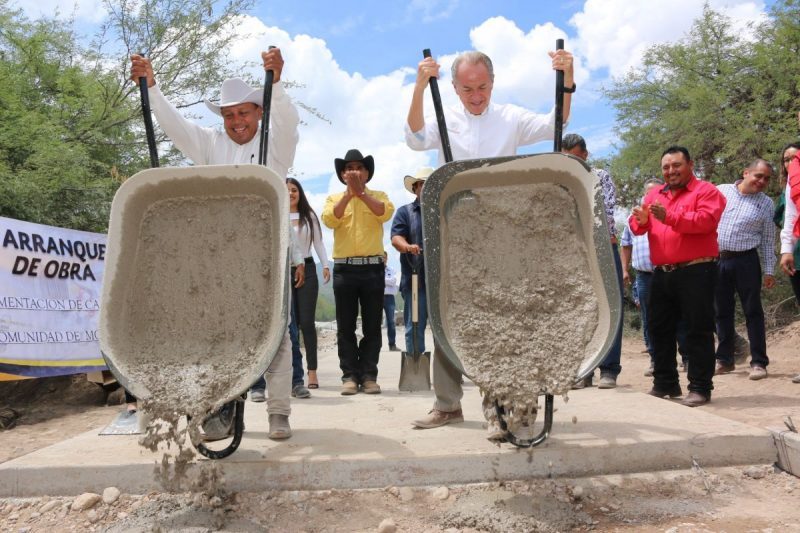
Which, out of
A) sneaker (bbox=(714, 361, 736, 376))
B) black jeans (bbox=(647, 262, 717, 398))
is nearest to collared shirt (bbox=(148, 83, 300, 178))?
black jeans (bbox=(647, 262, 717, 398))

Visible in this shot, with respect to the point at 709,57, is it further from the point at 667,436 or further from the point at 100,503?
the point at 100,503

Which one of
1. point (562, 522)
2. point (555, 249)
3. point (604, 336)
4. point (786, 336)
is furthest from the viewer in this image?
point (786, 336)

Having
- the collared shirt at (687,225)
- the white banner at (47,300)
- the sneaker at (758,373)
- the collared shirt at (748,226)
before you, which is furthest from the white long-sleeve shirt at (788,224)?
the white banner at (47,300)

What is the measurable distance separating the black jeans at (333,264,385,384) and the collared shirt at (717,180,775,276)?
2.86 m

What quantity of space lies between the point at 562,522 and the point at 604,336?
2.46 feet

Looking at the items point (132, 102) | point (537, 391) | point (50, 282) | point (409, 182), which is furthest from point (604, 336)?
point (132, 102)

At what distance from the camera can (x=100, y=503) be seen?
2.59 m

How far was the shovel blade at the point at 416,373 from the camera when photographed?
5.02 meters

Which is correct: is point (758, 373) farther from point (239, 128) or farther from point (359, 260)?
point (239, 128)

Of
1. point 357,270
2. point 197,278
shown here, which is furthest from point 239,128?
point 357,270

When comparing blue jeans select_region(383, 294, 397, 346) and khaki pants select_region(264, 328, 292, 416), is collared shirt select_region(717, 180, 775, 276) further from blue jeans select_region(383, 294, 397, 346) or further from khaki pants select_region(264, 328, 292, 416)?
blue jeans select_region(383, 294, 397, 346)

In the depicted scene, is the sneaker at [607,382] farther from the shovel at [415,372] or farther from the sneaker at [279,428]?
the sneaker at [279,428]

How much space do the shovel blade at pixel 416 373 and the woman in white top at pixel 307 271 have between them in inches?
30.7

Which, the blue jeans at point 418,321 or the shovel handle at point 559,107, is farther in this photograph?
the blue jeans at point 418,321
